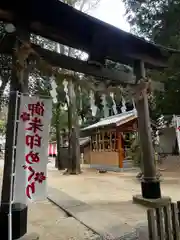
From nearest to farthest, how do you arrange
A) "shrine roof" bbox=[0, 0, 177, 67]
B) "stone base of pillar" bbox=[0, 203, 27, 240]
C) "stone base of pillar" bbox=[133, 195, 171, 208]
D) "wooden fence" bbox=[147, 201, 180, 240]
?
"wooden fence" bbox=[147, 201, 180, 240] < "stone base of pillar" bbox=[0, 203, 27, 240] < "shrine roof" bbox=[0, 0, 177, 67] < "stone base of pillar" bbox=[133, 195, 171, 208]

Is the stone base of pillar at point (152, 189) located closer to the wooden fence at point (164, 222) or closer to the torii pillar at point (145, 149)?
the torii pillar at point (145, 149)

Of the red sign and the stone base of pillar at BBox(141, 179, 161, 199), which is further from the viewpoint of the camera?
the stone base of pillar at BBox(141, 179, 161, 199)

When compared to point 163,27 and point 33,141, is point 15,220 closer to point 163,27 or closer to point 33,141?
point 33,141

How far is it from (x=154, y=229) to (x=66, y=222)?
6.84 feet

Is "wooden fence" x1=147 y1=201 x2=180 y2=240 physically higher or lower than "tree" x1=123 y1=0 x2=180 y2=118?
lower

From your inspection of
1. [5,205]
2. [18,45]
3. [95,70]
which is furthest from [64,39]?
[5,205]

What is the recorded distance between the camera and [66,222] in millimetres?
4426

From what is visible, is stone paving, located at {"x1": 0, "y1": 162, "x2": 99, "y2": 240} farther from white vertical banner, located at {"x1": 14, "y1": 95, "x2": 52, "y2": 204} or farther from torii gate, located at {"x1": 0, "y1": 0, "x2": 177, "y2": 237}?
white vertical banner, located at {"x1": 14, "y1": 95, "x2": 52, "y2": 204}

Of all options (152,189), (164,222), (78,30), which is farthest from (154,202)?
(78,30)

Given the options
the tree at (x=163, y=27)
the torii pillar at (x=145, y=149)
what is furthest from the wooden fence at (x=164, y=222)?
the tree at (x=163, y=27)

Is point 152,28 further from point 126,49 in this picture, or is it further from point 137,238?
point 137,238

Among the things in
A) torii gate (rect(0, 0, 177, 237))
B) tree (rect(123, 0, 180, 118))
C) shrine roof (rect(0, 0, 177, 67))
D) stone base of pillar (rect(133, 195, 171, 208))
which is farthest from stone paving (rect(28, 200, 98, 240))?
tree (rect(123, 0, 180, 118))

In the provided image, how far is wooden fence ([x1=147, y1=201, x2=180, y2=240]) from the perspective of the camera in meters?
2.77

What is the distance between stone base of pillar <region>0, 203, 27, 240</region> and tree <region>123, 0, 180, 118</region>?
8102 millimetres
